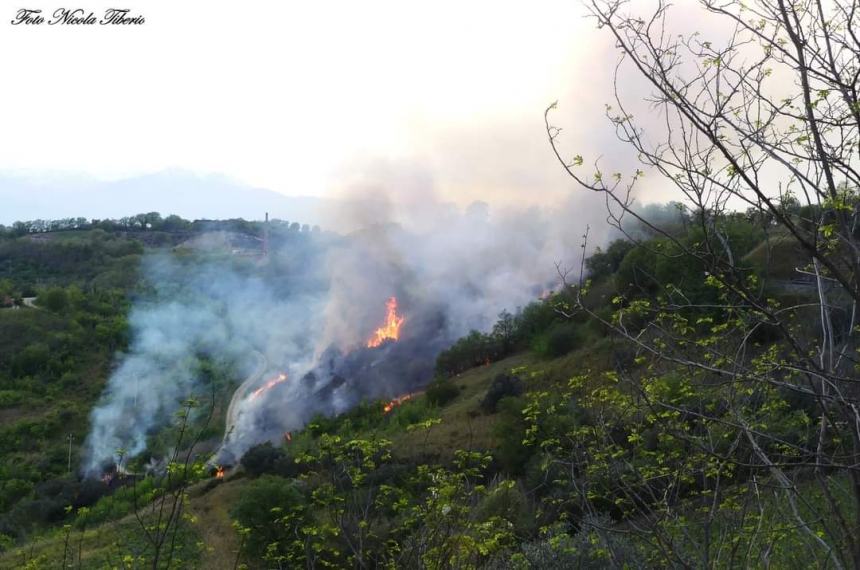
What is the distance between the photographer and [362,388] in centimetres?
4447

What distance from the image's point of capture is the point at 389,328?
5484cm

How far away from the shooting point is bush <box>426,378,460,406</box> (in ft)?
119

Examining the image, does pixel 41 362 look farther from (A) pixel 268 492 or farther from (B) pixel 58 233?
(B) pixel 58 233

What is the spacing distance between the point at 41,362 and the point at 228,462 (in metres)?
21.4

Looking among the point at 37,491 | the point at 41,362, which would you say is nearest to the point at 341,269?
the point at 41,362

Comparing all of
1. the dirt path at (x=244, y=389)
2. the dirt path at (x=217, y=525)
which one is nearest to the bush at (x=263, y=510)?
the dirt path at (x=217, y=525)

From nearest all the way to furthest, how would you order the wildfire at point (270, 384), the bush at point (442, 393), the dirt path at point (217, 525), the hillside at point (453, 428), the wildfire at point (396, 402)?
the hillside at point (453, 428)
the dirt path at point (217, 525)
the bush at point (442, 393)
the wildfire at point (396, 402)
the wildfire at point (270, 384)

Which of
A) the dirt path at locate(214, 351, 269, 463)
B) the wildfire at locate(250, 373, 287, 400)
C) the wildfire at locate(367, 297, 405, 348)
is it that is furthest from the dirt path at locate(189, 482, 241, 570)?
the wildfire at locate(367, 297, 405, 348)

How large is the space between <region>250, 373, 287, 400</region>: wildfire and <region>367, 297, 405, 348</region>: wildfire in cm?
806

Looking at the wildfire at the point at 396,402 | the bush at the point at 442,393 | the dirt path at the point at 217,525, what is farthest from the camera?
the wildfire at the point at 396,402

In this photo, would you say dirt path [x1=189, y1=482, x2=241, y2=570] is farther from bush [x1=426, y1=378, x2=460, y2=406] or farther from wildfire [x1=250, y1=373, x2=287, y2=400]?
wildfire [x1=250, y1=373, x2=287, y2=400]

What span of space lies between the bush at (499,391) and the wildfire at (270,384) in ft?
63.3

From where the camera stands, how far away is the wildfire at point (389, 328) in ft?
174

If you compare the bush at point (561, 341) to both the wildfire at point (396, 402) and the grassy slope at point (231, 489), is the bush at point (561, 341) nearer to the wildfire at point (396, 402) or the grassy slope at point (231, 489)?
the grassy slope at point (231, 489)
